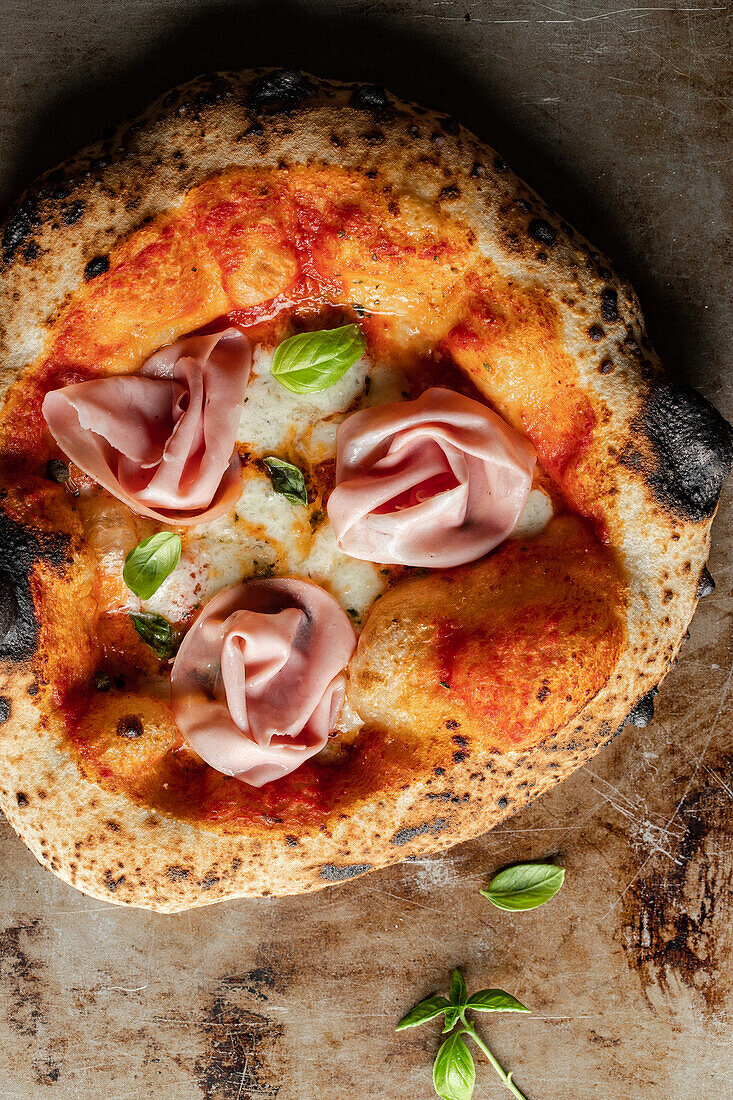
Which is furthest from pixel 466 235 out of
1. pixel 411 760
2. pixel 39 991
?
pixel 39 991

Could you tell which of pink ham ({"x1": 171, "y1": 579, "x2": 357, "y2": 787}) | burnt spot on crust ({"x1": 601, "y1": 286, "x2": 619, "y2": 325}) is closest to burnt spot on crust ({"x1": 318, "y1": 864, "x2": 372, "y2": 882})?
pink ham ({"x1": 171, "y1": 579, "x2": 357, "y2": 787})

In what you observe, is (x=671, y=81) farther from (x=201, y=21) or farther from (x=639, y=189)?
(x=201, y=21)

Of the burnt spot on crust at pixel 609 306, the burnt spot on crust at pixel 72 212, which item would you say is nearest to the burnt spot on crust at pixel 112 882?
the burnt spot on crust at pixel 72 212

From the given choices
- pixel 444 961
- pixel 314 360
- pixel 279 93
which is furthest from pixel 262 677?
pixel 279 93

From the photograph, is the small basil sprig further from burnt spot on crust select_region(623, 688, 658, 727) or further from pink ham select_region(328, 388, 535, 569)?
pink ham select_region(328, 388, 535, 569)

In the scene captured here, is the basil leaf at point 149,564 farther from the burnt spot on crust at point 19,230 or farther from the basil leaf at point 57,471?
the burnt spot on crust at point 19,230
